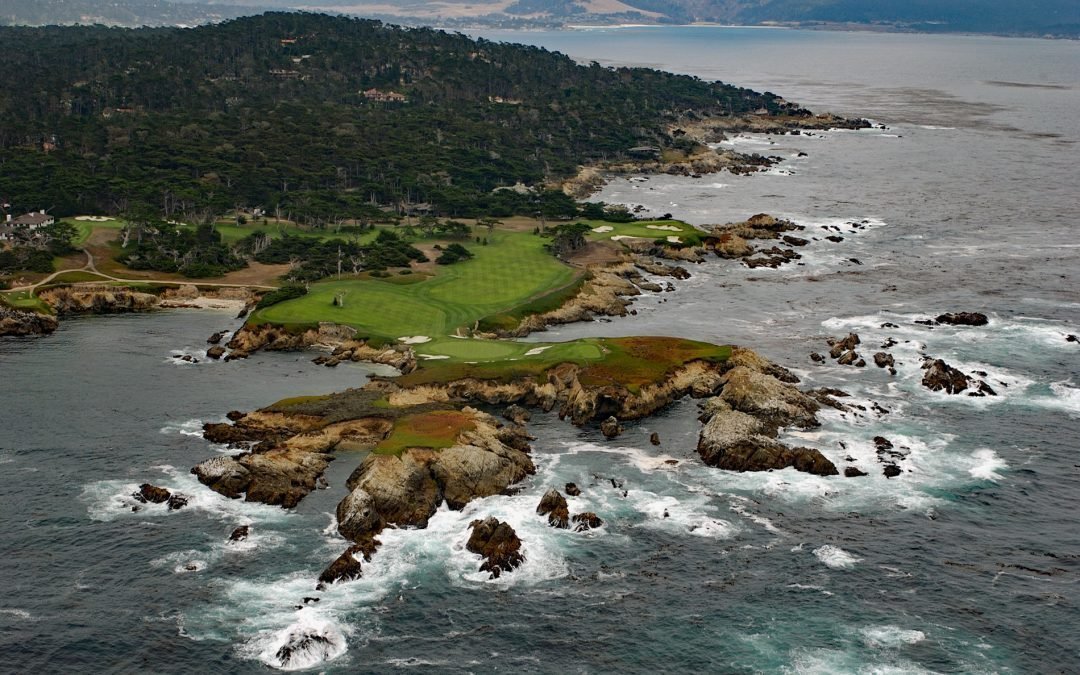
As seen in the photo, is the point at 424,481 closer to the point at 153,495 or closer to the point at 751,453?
the point at 153,495

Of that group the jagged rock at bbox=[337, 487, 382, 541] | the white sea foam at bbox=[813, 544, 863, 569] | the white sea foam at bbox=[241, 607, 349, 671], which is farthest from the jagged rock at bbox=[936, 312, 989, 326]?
the white sea foam at bbox=[241, 607, 349, 671]

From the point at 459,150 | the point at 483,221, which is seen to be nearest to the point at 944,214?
the point at 483,221

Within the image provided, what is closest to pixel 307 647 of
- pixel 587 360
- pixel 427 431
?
pixel 427 431

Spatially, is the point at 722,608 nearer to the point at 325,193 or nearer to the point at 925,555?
the point at 925,555

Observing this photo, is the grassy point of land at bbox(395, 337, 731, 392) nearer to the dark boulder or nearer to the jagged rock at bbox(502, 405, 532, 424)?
the jagged rock at bbox(502, 405, 532, 424)

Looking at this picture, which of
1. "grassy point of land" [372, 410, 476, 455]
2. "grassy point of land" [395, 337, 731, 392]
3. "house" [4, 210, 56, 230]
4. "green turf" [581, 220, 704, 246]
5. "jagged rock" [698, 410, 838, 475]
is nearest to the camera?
"grassy point of land" [372, 410, 476, 455]

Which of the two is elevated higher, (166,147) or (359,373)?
(166,147)
